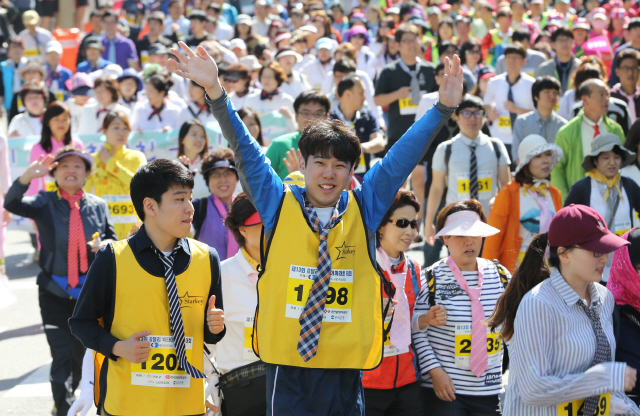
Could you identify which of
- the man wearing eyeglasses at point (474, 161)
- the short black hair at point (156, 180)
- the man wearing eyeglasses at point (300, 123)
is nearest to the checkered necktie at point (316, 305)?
the short black hair at point (156, 180)

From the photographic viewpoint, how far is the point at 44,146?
8.65 metres

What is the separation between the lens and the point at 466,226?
508cm

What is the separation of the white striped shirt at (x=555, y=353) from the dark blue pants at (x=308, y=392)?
29.7 inches

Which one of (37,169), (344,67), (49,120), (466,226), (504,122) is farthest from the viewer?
(504,122)

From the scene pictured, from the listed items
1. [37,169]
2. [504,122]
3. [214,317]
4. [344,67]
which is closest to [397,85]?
[344,67]

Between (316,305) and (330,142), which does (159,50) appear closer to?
(330,142)

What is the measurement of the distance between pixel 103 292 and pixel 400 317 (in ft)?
5.72

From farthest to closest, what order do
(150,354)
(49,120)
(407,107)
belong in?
(407,107), (49,120), (150,354)

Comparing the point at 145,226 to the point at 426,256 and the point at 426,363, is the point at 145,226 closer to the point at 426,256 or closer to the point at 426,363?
the point at 426,363

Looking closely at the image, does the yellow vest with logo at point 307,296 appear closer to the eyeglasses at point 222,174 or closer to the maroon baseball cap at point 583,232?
the maroon baseball cap at point 583,232

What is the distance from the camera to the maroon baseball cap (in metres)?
3.51

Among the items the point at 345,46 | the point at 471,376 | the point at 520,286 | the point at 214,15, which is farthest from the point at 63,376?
the point at 214,15

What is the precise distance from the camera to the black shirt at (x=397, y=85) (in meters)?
10.3

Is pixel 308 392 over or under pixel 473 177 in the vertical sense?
under
